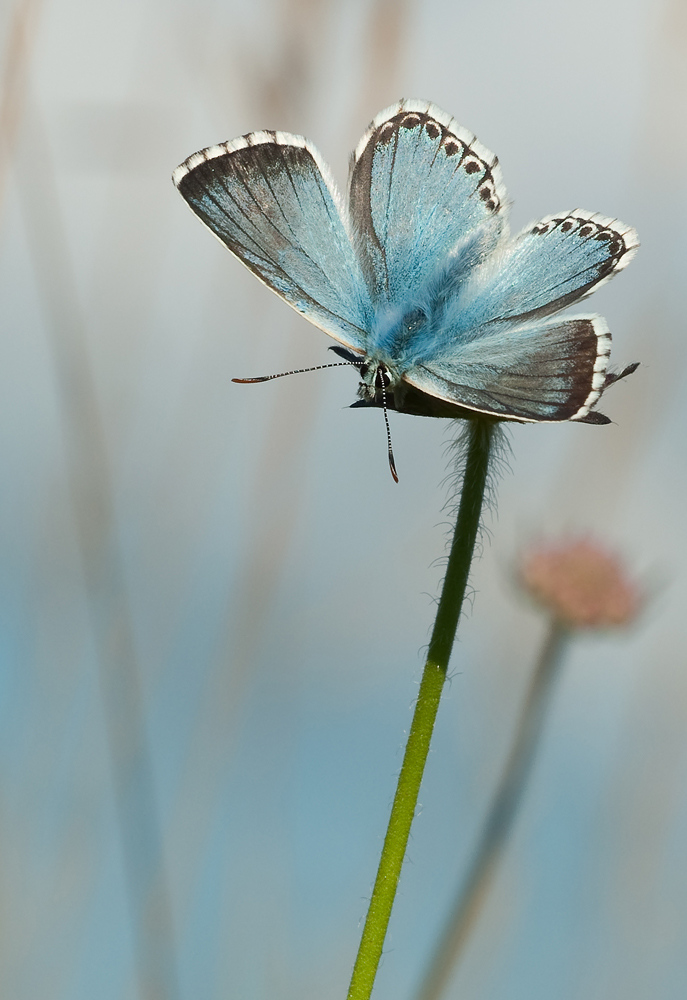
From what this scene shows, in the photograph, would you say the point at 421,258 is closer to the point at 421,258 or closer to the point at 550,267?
the point at 421,258

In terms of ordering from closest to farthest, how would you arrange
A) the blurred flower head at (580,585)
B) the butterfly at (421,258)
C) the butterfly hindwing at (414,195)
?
the butterfly at (421,258)
the butterfly hindwing at (414,195)
the blurred flower head at (580,585)

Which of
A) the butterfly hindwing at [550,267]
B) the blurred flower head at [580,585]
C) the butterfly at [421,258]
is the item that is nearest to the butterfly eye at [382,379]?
the butterfly at [421,258]

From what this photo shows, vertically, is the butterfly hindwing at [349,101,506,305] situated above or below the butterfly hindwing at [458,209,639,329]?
above

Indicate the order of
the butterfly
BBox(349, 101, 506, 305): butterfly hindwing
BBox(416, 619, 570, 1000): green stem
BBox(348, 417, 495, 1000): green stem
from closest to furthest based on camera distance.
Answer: BBox(348, 417, 495, 1000): green stem → the butterfly → BBox(349, 101, 506, 305): butterfly hindwing → BBox(416, 619, 570, 1000): green stem

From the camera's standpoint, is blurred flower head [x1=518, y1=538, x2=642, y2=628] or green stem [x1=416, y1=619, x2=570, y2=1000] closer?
green stem [x1=416, y1=619, x2=570, y2=1000]

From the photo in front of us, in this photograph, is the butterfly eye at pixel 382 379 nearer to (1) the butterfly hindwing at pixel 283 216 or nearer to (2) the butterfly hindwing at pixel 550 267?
(1) the butterfly hindwing at pixel 283 216

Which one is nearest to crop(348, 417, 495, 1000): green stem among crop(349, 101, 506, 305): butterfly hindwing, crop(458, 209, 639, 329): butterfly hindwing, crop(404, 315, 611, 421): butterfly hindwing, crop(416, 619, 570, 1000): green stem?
crop(404, 315, 611, 421): butterfly hindwing

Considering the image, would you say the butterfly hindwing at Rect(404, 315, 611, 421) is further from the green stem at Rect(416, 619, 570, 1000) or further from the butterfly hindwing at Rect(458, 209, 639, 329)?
the green stem at Rect(416, 619, 570, 1000)

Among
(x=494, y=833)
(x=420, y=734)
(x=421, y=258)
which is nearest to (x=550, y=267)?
(x=421, y=258)
